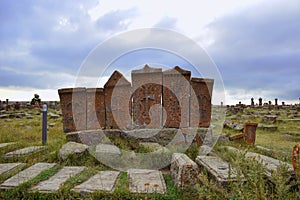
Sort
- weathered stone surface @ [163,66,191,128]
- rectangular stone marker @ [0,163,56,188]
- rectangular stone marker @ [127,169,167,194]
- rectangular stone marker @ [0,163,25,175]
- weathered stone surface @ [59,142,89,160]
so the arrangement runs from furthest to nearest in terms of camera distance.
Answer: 1. weathered stone surface @ [163,66,191,128]
2. weathered stone surface @ [59,142,89,160]
3. rectangular stone marker @ [0,163,25,175]
4. rectangular stone marker @ [0,163,56,188]
5. rectangular stone marker @ [127,169,167,194]

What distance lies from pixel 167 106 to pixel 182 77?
75cm

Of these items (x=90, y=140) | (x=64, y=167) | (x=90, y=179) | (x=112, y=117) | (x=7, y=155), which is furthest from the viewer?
(x=112, y=117)

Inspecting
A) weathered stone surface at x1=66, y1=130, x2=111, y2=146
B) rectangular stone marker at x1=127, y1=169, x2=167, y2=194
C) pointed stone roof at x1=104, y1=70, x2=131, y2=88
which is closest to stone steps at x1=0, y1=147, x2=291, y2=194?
rectangular stone marker at x1=127, y1=169, x2=167, y2=194

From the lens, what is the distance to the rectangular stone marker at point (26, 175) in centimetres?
285

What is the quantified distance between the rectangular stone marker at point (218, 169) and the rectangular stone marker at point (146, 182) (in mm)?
655

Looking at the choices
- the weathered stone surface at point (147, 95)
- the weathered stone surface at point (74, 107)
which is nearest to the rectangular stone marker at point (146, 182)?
the weathered stone surface at point (147, 95)

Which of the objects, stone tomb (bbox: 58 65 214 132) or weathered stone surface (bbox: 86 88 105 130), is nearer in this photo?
stone tomb (bbox: 58 65 214 132)

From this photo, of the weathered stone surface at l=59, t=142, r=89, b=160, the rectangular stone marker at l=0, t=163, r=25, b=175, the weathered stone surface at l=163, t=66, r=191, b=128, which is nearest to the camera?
the rectangular stone marker at l=0, t=163, r=25, b=175

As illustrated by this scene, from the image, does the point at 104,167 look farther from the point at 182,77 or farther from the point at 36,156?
the point at 182,77

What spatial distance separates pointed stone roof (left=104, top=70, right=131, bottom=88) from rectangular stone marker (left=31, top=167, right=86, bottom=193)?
8.15 ft

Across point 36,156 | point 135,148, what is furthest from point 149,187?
point 36,156

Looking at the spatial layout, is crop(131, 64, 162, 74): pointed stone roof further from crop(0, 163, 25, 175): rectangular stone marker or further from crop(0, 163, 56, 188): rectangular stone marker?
crop(0, 163, 25, 175): rectangular stone marker

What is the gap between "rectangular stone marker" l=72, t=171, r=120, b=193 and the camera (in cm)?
268

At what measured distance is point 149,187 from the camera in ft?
9.02
